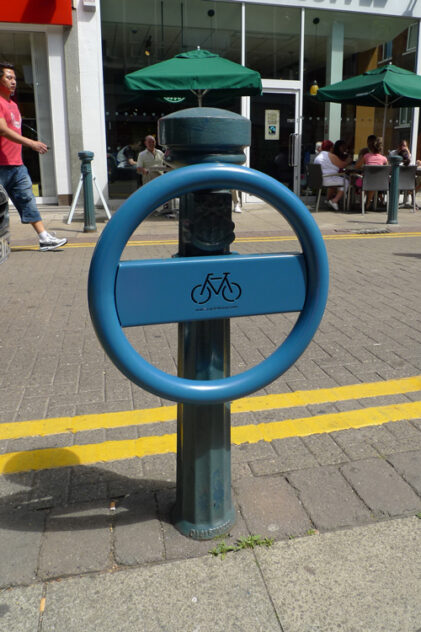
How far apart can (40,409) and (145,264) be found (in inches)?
69.8

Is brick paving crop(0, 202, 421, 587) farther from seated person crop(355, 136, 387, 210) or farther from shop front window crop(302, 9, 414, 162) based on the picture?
shop front window crop(302, 9, 414, 162)

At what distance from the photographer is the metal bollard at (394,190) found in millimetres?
9766

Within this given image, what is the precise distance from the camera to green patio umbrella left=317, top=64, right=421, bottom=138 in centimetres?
1127

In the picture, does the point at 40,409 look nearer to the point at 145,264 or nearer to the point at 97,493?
the point at 97,493

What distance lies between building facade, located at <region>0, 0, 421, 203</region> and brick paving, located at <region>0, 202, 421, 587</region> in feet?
24.9

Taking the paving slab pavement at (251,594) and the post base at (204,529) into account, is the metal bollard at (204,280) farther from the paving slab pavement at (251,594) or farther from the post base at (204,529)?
the paving slab pavement at (251,594)

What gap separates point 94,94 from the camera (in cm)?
1220

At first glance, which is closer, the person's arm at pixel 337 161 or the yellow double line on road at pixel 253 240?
the yellow double line on road at pixel 253 240

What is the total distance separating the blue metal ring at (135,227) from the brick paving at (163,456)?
624mm

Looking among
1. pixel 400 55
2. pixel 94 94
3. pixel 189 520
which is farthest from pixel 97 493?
pixel 400 55

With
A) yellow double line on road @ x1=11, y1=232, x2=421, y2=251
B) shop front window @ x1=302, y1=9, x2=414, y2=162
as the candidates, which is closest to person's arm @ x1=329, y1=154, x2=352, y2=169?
shop front window @ x1=302, y1=9, x2=414, y2=162

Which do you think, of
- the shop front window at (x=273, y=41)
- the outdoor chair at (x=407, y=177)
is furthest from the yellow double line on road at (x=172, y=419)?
the shop front window at (x=273, y=41)

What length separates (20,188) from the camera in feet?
23.2

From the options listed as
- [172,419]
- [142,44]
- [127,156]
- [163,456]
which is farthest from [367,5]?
[163,456]
